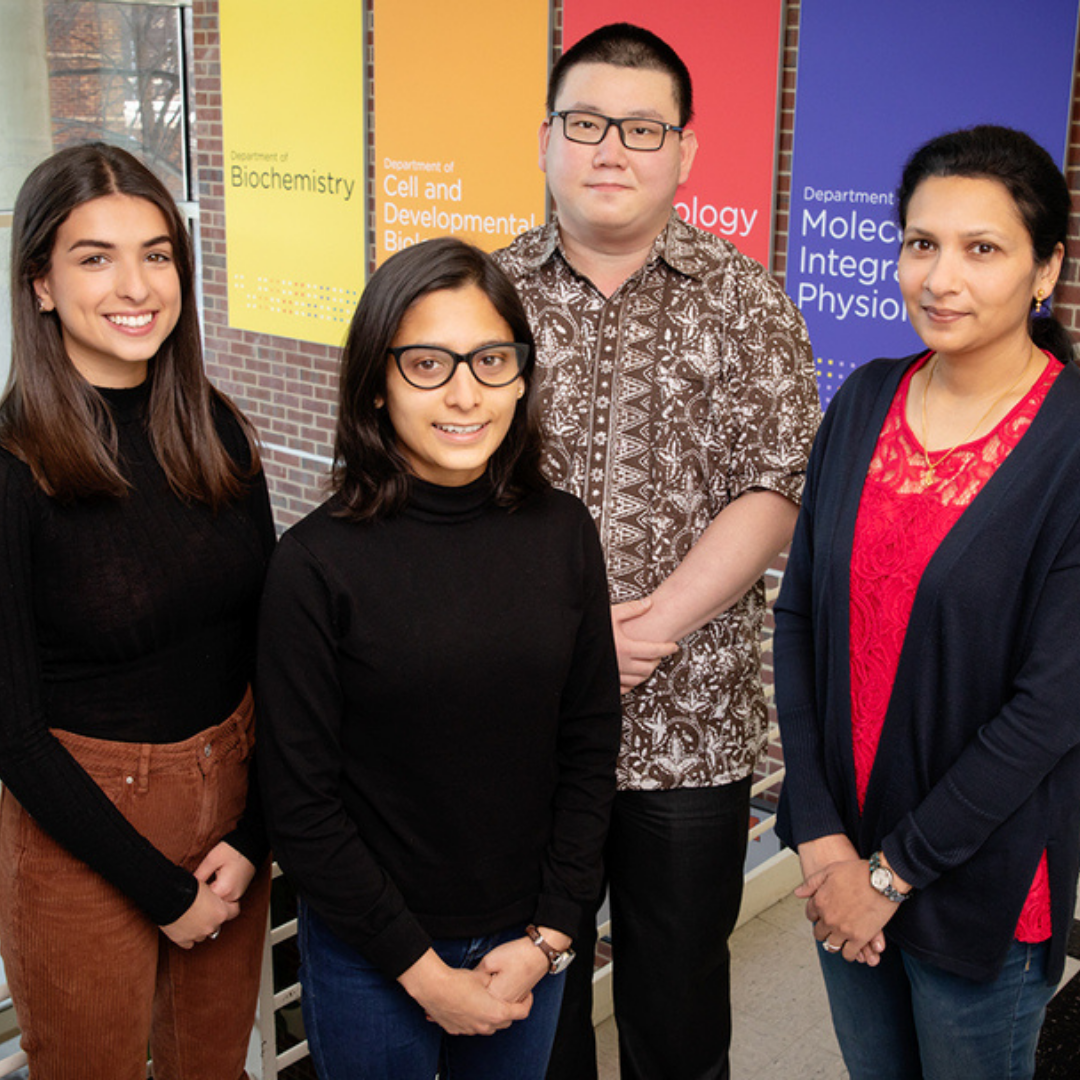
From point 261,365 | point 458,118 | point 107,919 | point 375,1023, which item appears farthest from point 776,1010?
point 261,365

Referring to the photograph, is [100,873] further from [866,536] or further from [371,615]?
[866,536]

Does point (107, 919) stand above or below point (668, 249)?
below

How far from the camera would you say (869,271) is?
391 centimetres

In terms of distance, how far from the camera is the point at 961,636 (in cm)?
146

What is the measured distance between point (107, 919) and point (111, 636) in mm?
368

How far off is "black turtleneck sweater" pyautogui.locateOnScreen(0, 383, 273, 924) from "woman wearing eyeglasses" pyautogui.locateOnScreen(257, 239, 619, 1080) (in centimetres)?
20

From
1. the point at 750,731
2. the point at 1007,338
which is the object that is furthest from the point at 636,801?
the point at 1007,338

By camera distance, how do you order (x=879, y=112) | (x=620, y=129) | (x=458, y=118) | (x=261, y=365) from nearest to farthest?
(x=620, y=129) < (x=879, y=112) < (x=458, y=118) < (x=261, y=365)

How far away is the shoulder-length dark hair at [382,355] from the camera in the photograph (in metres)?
1.47

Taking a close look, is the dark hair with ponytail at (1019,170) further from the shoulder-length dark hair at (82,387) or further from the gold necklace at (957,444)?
the shoulder-length dark hair at (82,387)

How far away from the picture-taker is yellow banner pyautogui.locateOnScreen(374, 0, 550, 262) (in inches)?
192

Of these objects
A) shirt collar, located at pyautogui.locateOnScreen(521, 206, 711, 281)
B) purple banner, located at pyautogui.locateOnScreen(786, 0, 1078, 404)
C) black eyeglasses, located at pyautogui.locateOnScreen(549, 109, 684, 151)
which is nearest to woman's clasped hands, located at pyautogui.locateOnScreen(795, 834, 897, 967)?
shirt collar, located at pyautogui.locateOnScreen(521, 206, 711, 281)

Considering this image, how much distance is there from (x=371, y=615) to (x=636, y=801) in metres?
0.69

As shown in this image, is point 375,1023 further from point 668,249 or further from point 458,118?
point 458,118
